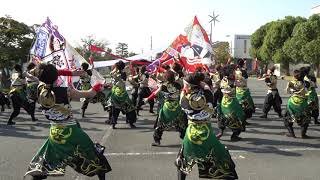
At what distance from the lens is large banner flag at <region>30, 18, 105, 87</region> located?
11.0 metres

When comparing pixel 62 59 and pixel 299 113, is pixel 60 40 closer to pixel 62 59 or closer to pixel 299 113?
pixel 62 59

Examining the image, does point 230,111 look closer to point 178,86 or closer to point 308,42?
point 178,86

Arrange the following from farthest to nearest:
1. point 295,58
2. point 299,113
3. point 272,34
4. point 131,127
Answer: point 272,34
point 295,58
point 131,127
point 299,113

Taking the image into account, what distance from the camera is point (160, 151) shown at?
9.10 m

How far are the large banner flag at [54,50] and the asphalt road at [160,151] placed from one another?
1798mm

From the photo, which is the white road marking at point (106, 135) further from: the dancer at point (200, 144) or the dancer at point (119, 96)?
the dancer at point (200, 144)

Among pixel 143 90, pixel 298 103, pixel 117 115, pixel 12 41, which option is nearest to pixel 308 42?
pixel 12 41

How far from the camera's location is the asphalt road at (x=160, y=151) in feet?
24.0

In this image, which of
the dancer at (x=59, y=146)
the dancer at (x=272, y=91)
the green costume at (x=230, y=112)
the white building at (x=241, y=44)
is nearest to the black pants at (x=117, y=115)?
the green costume at (x=230, y=112)

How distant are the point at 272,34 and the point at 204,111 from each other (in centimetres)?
5555

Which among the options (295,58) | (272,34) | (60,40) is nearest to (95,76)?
(60,40)

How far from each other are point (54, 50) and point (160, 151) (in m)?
4.41

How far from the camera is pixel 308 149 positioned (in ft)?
30.6

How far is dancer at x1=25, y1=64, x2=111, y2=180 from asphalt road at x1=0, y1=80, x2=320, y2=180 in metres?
1.54
